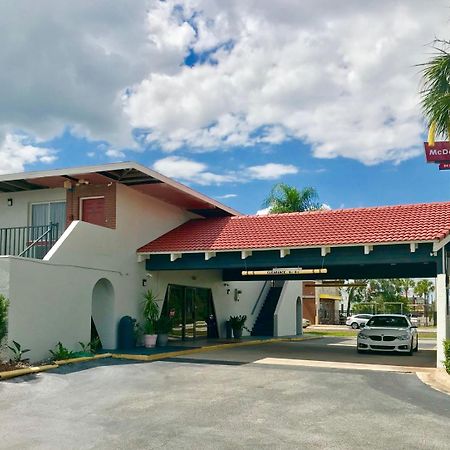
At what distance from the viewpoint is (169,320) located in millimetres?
19406

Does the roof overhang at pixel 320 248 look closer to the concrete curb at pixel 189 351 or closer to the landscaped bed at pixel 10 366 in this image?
the concrete curb at pixel 189 351

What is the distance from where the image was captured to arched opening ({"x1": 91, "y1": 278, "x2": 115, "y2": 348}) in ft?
58.7

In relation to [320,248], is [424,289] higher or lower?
lower

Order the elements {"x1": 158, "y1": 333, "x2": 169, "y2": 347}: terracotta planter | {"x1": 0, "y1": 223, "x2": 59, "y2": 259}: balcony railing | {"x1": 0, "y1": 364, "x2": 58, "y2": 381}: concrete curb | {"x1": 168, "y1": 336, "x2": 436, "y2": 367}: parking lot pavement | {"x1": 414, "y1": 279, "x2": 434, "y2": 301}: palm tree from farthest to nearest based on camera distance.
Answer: {"x1": 414, "y1": 279, "x2": 434, "y2": 301}: palm tree
{"x1": 158, "y1": 333, "x2": 169, "y2": 347}: terracotta planter
{"x1": 0, "y1": 223, "x2": 59, "y2": 259}: balcony railing
{"x1": 168, "y1": 336, "x2": 436, "y2": 367}: parking lot pavement
{"x1": 0, "y1": 364, "x2": 58, "y2": 381}: concrete curb

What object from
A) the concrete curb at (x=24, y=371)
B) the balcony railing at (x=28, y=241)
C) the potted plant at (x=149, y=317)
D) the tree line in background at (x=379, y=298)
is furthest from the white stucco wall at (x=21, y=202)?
the tree line in background at (x=379, y=298)

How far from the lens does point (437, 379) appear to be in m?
12.5

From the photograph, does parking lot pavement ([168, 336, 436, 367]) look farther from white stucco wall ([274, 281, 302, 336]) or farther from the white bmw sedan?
white stucco wall ([274, 281, 302, 336])

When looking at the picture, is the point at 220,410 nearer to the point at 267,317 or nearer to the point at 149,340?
the point at 149,340

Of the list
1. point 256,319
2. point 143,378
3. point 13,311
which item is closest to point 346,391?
point 143,378

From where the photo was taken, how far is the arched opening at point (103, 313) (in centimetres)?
1791

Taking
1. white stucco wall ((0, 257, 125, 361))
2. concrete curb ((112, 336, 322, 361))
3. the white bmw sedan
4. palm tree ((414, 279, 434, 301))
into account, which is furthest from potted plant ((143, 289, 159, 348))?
palm tree ((414, 279, 434, 301))

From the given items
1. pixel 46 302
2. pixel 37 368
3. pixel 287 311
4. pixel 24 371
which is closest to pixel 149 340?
pixel 46 302

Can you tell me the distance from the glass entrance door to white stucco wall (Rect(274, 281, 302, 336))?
5177 mm

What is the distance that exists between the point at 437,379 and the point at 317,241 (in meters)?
5.71
